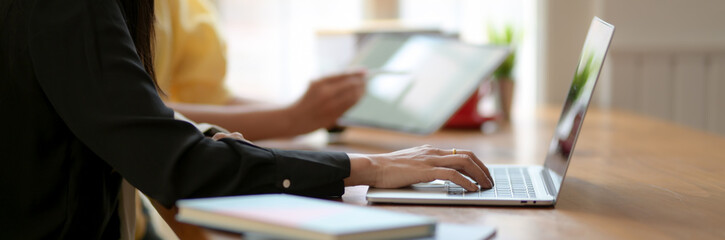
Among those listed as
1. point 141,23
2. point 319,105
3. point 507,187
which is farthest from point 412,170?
point 319,105

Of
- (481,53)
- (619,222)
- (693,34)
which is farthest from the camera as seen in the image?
(693,34)

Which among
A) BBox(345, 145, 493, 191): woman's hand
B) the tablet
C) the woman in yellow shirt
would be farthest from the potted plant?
BBox(345, 145, 493, 191): woman's hand

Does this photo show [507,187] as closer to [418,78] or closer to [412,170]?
[412,170]

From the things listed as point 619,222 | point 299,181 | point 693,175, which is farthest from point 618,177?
point 299,181

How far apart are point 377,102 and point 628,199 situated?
3.12 ft

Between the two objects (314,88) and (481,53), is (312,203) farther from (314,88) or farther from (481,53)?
(481,53)

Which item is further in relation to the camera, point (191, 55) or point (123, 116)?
point (191, 55)

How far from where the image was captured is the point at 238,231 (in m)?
0.71

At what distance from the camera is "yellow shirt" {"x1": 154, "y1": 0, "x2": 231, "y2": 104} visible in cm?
177

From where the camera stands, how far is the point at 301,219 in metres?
0.68

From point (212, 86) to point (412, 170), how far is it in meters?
1.06

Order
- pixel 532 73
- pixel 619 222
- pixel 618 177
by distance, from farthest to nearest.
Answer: pixel 532 73 → pixel 618 177 → pixel 619 222

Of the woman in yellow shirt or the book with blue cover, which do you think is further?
the woman in yellow shirt

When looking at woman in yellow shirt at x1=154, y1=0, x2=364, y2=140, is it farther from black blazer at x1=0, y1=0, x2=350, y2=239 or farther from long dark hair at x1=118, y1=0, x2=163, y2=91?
black blazer at x1=0, y1=0, x2=350, y2=239
